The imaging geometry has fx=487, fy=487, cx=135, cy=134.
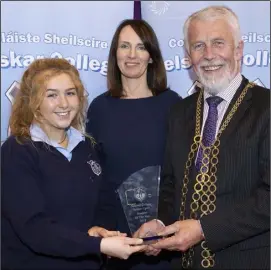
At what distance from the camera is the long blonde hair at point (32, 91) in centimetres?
244

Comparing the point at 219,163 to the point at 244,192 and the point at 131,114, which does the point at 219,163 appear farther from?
the point at 131,114

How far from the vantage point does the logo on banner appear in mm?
3543

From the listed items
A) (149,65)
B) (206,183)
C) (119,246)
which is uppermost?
(149,65)

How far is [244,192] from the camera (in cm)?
232

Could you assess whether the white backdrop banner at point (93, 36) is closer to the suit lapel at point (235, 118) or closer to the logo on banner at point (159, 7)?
the logo on banner at point (159, 7)

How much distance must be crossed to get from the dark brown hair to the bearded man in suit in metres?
0.55

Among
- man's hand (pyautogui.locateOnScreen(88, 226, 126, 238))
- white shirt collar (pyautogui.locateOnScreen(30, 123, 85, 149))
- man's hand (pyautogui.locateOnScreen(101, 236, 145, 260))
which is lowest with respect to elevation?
man's hand (pyautogui.locateOnScreen(101, 236, 145, 260))

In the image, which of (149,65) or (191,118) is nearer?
(191,118)

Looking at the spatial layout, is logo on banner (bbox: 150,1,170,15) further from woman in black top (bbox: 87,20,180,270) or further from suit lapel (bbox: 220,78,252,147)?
suit lapel (bbox: 220,78,252,147)

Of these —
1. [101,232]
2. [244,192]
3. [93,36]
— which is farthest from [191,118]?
[93,36]

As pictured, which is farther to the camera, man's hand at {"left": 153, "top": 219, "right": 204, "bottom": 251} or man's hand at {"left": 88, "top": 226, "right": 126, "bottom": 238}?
man's hand at {"left": 88, "top": 226, "right": 126, "bottom": 238}

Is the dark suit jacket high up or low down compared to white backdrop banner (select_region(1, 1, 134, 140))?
down

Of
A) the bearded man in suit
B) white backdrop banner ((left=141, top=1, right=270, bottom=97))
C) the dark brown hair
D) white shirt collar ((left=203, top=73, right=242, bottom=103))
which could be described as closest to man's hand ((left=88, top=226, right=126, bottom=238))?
the bearded man in suit

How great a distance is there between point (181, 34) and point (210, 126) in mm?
1287
